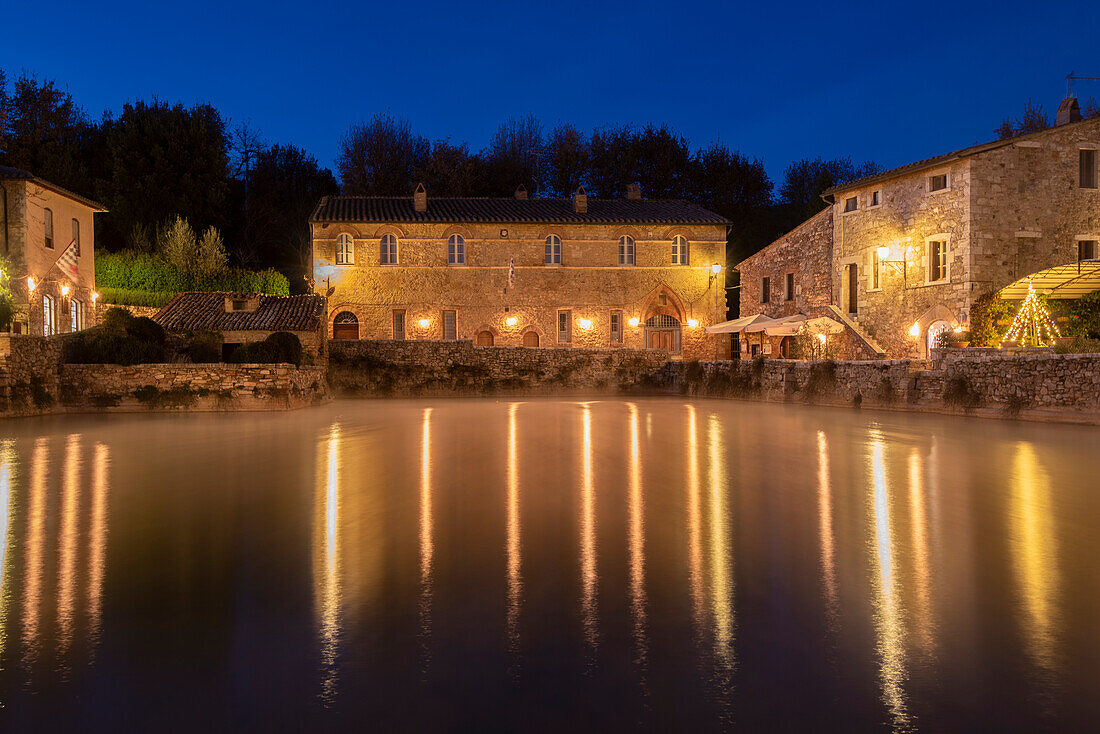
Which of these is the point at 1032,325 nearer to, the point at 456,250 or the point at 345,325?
the point at 456,250

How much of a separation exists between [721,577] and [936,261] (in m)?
21.5

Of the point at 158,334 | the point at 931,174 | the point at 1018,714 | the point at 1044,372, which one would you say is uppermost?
the point at 931,174

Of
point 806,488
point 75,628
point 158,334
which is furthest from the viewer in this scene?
point 158,334

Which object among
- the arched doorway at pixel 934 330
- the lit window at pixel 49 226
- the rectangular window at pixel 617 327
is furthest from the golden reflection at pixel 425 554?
the rectangular window at pixel 617 327

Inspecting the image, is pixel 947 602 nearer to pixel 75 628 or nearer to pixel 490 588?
pixel 490 588

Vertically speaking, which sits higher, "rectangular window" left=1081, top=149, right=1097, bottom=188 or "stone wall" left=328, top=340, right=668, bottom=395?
"rectangular window" left=1081, top=149, right=1097, bottom=188

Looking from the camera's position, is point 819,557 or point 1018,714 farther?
point 819,557

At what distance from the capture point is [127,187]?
36156 millimetres

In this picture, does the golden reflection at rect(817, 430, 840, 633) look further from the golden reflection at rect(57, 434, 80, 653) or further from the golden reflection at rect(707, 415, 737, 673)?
the golden reflection at rect(57, 434, 80, 653)

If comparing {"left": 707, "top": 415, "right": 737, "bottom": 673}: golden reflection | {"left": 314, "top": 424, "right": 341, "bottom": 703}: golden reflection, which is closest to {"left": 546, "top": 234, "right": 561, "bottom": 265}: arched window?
{"left": 314, "top": 424, "right": 341, "bottom": 703}: golden reflection

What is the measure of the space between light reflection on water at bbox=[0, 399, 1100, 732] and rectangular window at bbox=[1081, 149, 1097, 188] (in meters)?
16.7

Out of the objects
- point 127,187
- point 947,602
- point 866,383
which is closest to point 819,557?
point 947,602

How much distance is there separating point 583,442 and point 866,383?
1025 centimetres

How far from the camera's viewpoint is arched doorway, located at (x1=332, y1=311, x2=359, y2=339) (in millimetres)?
31625
